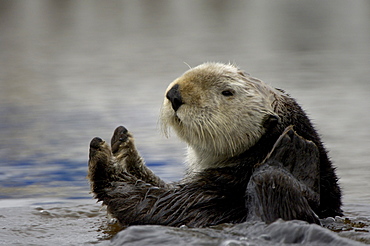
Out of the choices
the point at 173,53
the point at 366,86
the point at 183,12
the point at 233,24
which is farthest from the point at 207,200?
the point at 183,12

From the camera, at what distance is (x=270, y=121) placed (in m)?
3.97

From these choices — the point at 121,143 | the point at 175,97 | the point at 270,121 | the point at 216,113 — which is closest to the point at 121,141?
the point at 121,143

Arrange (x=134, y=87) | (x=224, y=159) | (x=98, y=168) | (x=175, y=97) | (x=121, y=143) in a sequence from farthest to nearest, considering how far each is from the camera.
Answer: (x=134, y=87) < (x=121, y=143) < (x=98, y=168) < (x=224, y=159) < (x=175, y=97)

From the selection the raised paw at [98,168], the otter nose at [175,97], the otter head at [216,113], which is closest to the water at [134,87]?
the raised paw at [98,168]

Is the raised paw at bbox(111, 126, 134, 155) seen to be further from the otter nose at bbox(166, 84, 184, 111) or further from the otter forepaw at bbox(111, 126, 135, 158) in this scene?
the otter nose at bbox(166, 84, 184, 111)

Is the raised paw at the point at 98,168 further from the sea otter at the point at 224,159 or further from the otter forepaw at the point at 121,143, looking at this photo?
the otter forepaw at the point at 121,143

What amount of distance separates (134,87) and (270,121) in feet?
19.6

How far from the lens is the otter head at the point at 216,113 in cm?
393

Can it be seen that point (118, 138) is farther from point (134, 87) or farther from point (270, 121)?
point (134, 87)

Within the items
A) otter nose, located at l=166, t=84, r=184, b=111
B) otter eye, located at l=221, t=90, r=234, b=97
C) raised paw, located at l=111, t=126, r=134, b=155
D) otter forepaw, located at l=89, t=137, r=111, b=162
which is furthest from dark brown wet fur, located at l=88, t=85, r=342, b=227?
otter nose, located at l=166, t=84, r=184, b=111

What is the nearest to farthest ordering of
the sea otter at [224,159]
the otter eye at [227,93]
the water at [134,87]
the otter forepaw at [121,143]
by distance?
the sea otter at [224,159]
the otter eye at [227,93]
the otter forepaw at [121,143]
the water at [134,87]

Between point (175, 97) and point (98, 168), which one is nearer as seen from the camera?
point (175, 97)

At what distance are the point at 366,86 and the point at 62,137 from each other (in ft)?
15.5

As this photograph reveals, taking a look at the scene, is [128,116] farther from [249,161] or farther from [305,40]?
[305,40]
